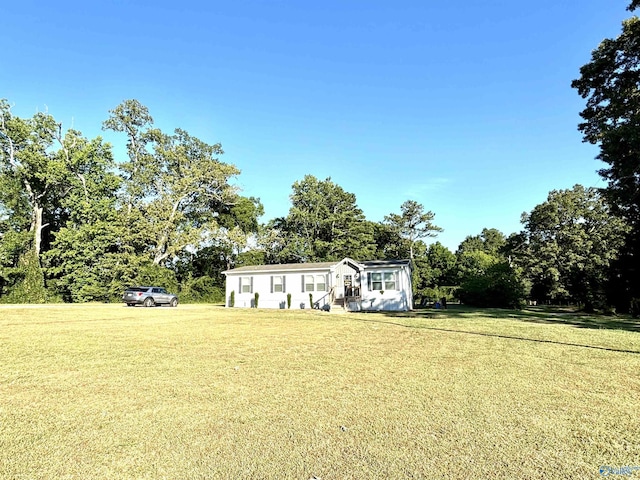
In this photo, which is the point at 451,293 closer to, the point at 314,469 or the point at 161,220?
the point at 161,220

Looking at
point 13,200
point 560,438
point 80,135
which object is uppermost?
point 80,135

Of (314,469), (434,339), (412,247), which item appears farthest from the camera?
(412,247)

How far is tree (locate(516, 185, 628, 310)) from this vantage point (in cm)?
3434

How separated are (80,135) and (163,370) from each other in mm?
34555

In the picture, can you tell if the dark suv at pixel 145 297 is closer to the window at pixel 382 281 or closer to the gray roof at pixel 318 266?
the gray roof at pixel 318 266

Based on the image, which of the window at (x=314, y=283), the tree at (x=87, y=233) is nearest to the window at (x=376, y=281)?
the window at (x=314, y=283)

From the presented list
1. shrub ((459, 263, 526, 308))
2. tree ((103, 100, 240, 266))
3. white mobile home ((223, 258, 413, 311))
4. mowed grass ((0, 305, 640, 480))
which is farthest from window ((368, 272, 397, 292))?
tree ((103, 100, 240, 266))

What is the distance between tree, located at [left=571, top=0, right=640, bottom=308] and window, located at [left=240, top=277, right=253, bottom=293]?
21.9 m

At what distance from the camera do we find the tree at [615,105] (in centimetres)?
1474

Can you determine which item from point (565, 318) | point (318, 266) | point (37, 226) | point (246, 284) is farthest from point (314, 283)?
point (37, 226)

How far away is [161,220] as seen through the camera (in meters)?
33.6

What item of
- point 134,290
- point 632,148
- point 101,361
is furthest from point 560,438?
point 134,290

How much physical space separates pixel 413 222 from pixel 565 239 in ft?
58.2

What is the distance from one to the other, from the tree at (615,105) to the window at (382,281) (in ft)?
39.9
